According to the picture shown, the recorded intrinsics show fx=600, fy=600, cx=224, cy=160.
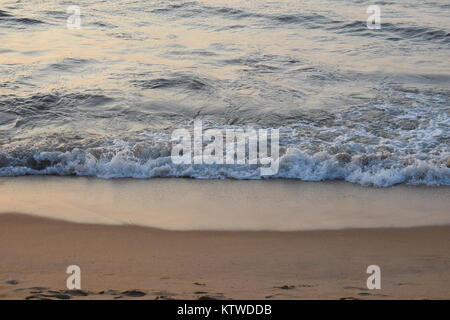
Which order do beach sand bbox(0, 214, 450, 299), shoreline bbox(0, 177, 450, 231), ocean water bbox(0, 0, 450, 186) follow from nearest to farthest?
beach sand bbox(0, 214, 450, 299)
shoreline bbox(0, 177, 450, 231)
ocean water bbox(0, 0, 450, 186)

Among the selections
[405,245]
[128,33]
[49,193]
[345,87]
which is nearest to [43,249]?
[49,193]

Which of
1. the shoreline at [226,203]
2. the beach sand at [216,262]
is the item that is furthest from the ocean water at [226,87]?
the beach sand at [216,262]

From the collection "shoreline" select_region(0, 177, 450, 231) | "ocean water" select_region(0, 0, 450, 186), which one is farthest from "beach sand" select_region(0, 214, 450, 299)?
"ocean water" select_region(0, 0, 450, 186)

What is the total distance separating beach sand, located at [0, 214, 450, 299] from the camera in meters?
4.19

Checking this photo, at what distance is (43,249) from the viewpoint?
5.07 metres

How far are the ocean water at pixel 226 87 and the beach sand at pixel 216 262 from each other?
4.94 feet

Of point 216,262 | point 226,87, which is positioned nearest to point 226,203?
point 216,262

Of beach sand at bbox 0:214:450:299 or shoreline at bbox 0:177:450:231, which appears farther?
shoreline at bbox 0:177:450:231

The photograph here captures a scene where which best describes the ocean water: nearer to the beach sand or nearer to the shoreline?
the shoreline

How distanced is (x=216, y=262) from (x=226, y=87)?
573 cm

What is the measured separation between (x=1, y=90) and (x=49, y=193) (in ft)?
13.7

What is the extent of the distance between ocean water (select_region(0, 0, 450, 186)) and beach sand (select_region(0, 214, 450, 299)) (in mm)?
1507

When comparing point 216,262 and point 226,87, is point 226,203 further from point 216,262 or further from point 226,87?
point 226,87

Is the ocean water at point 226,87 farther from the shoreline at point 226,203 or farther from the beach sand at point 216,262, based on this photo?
the beach sand at point 216,262
